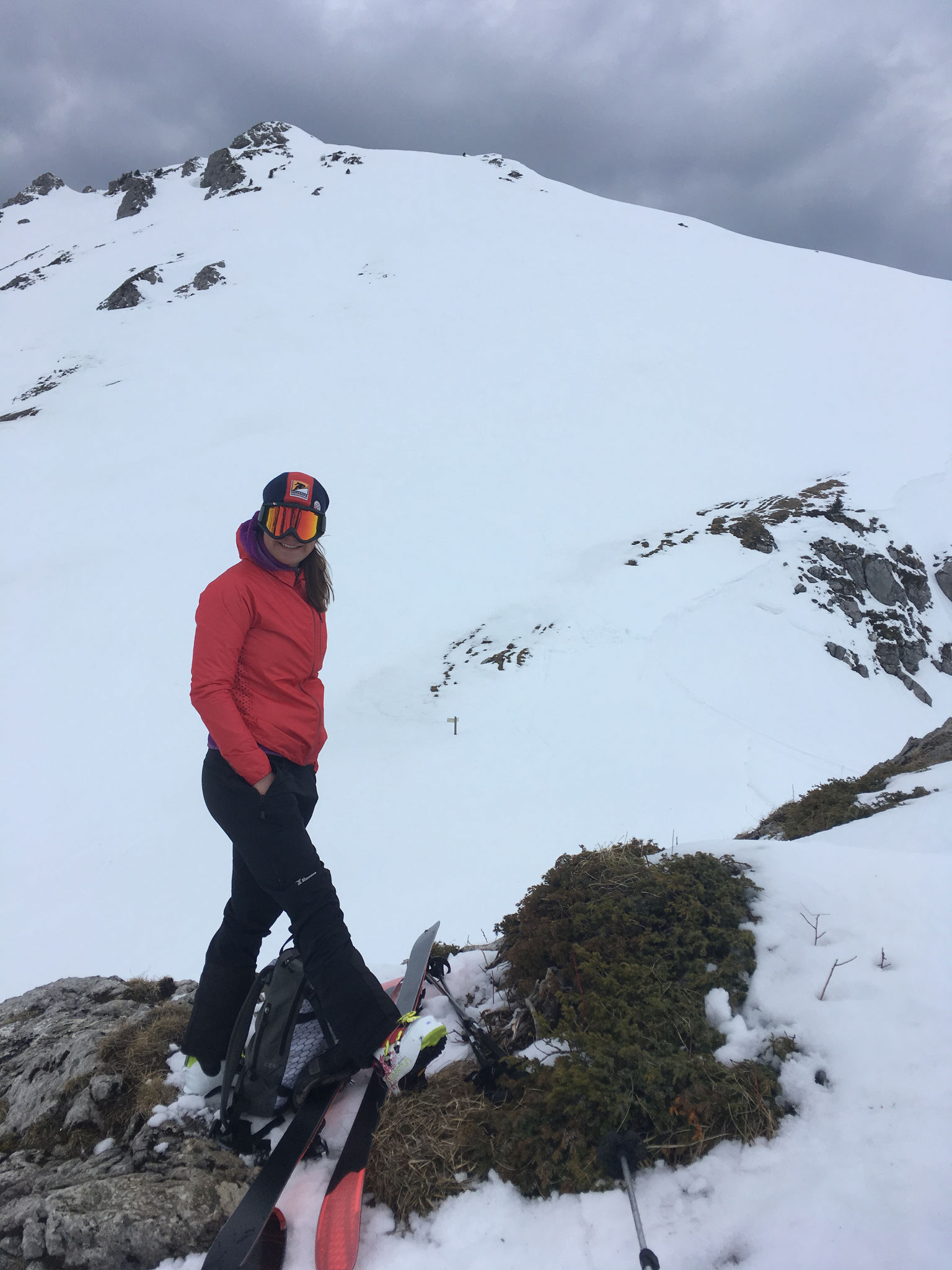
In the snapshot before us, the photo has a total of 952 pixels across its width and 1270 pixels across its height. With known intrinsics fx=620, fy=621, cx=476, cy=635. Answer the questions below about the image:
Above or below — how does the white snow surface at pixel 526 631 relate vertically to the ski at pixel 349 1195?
above

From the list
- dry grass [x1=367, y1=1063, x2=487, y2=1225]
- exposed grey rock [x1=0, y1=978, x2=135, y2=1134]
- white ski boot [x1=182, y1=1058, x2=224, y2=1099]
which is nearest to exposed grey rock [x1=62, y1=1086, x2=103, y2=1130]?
exposed grey rock [x1=0, y1=978, x2=135, y2=1134]

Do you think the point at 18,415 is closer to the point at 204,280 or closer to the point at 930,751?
the point at 204,280

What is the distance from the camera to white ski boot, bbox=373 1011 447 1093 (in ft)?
9.55

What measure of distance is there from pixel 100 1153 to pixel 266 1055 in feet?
2.71

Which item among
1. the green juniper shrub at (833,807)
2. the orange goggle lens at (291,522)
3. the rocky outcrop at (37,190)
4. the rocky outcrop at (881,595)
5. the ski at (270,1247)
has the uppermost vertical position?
the rocky outcrop at (37,190)

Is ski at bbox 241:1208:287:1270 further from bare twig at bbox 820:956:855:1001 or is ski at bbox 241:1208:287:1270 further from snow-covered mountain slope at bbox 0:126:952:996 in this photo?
snow-covered mountain slope at bbox 0:126:952:996

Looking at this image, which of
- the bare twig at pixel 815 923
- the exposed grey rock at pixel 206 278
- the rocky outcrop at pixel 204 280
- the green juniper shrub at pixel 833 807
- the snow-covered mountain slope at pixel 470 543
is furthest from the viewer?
the exposed grey rock at pixel 206 278

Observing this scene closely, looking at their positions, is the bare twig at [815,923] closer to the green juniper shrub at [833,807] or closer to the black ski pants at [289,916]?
the green juniper shrub at [833,807]

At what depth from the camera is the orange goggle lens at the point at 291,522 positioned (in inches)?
125

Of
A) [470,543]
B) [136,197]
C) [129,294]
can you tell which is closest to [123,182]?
[136,197]

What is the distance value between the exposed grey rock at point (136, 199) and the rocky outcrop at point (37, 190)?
2316 centimetres

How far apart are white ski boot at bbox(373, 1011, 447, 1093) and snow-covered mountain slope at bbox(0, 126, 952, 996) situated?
4.30m

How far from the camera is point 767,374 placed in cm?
3080

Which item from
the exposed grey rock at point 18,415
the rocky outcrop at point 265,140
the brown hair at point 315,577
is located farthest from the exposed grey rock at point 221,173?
the brown hair at point 315,577
